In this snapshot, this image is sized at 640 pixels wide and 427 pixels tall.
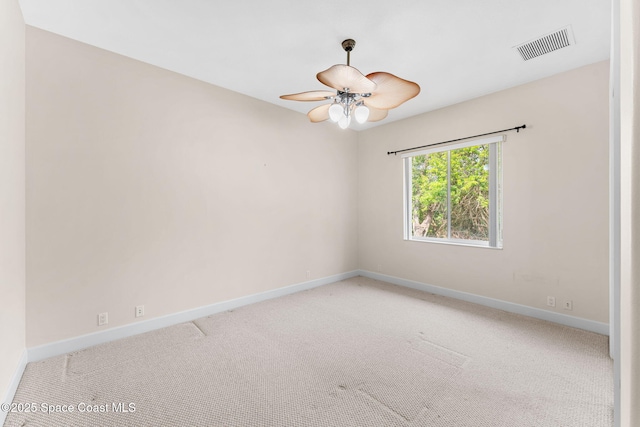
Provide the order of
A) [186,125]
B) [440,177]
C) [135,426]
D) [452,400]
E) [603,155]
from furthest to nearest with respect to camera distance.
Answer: [440,177]
[186,125]
[603,155]
[452,400]
[135,426]

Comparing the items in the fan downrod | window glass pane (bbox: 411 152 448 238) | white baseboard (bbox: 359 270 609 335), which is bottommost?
white baseboard (bbox: 359 270 609 335)

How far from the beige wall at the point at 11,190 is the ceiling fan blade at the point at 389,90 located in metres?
2.38

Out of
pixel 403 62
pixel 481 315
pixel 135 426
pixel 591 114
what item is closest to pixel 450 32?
pixel 403 62

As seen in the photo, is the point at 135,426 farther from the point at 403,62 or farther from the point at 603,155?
the point at 603,155

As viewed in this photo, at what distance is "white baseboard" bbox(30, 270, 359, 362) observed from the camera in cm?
233

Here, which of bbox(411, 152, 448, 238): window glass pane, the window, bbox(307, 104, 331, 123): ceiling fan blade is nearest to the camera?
bbox(307, 104, 331, 123): ceiling fan blade

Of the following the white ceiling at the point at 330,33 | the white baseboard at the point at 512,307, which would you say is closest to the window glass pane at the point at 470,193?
the white baseboard at the point at 512,307

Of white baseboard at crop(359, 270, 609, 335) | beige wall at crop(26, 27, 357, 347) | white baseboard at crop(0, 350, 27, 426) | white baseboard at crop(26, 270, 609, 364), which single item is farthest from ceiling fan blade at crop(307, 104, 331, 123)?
white baseboard at crop(0, 350, 27, 426)

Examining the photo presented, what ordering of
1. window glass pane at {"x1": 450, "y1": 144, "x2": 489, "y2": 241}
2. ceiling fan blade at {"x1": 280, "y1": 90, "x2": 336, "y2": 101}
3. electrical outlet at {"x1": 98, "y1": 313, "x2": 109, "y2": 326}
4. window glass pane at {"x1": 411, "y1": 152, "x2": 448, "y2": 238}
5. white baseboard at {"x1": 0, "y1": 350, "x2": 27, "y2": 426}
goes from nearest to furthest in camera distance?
1. white baseboard at {"x1": 0, "y1": 350, "x2": 27, "y2": 426}
2. ceiling fan blade at {"x1": 280, "y1": 90, "x2": 336, "y2": 101}
3. electrical outlet at {"x1": 98, "y1": 313, "x2": 109, "y2": 326}
4. window glass pane at {"x1": 450, "y1": 144, "x2": 489, "y2": 241}
5. window glass pane at {"x1": 411, "y1": 152, "x2": 448, "y2": 238}

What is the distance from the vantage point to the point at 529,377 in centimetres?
207

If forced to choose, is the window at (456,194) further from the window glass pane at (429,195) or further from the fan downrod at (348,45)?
the fan downrod at (348,45)

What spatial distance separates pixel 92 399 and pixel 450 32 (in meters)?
3.78

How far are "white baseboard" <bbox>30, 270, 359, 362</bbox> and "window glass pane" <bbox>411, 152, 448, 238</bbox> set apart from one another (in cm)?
209

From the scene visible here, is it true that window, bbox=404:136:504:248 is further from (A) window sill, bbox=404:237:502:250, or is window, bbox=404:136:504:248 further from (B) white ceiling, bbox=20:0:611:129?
(B) white ceiling, bbox=20:0:611:129
